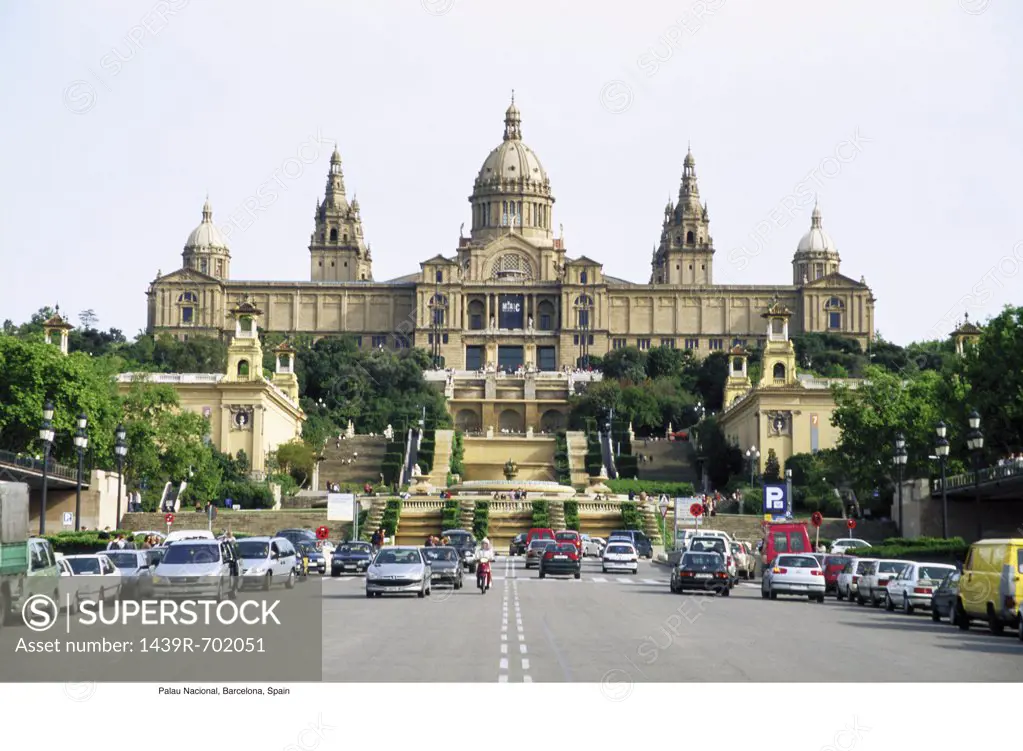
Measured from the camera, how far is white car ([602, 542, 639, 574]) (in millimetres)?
60031

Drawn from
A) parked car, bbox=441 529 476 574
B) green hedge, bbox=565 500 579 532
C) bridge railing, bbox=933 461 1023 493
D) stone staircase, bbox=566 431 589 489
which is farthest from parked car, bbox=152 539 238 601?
stone staircase, bbox=566 431 589 489

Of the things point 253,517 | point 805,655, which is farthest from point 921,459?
point 805,655

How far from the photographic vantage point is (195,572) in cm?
3475

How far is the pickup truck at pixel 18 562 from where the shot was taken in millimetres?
28688

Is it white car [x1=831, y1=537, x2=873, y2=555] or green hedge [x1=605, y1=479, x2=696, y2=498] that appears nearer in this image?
white car [x1=831, y1=537, x2=873, y2=555]

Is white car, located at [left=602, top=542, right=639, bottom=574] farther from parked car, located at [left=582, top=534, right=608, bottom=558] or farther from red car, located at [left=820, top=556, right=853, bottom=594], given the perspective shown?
parked car, located at [left=582, top=534, right=608, bottom=558]

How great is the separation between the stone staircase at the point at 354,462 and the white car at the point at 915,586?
73.1 m

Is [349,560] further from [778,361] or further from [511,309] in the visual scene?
[511,309]

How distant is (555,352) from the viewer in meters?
194

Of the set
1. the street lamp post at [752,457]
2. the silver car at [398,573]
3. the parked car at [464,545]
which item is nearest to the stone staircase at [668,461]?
the street lamp post at [752,457]

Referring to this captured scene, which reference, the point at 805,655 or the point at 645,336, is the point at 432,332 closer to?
the point at 645,336

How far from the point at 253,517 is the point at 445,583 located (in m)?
38.6

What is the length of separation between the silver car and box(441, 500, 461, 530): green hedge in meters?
38.9

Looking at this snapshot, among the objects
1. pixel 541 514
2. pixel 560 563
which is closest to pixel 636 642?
pixel 560 563
